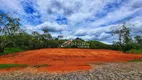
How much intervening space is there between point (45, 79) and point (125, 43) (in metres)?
56.0

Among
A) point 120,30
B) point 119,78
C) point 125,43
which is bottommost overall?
point 119,78

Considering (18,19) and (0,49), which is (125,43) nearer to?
(18,19)

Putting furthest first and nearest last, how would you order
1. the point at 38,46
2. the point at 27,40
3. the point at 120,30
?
the point at 38,46
the point at 27,40
the point at 120,30

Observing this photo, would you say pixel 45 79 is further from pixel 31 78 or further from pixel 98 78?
pixel 98 78

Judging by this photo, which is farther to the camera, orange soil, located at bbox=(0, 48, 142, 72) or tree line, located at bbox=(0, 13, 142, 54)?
tree line, located at bbox=(0, 13, 142, 54)

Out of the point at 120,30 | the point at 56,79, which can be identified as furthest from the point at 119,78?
the point at 120,30

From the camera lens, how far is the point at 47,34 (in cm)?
8350

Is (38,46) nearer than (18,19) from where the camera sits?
No

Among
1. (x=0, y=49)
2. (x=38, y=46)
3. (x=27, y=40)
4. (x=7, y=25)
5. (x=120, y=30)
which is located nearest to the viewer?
(x=7, y=25)

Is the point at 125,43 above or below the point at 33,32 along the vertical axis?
below

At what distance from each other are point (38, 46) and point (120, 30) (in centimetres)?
3444

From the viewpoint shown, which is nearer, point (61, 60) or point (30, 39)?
point (61, 60)

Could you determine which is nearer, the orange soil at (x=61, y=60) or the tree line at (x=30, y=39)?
the orange soil at (x=61, y=60)

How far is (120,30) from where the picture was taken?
6372cm
